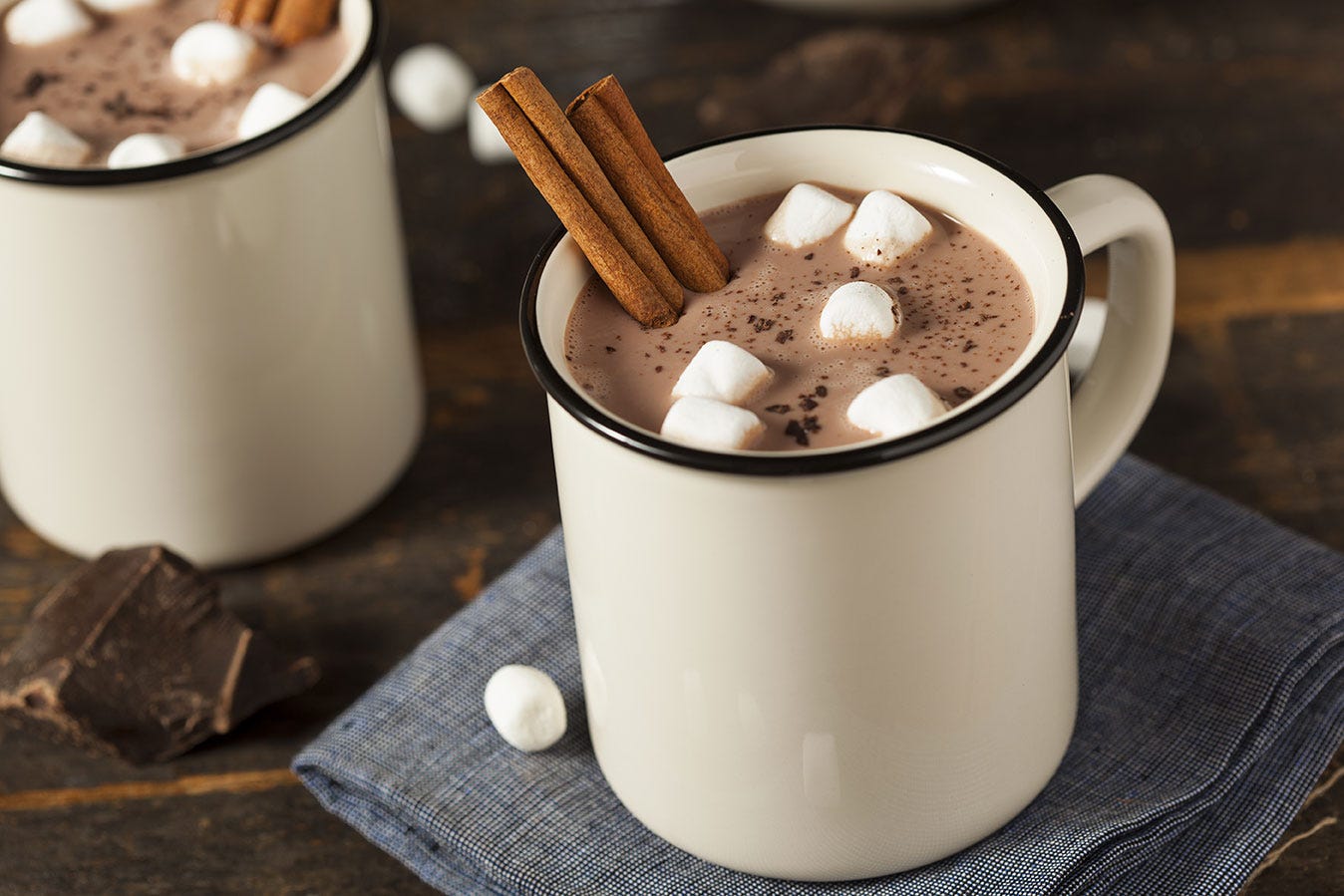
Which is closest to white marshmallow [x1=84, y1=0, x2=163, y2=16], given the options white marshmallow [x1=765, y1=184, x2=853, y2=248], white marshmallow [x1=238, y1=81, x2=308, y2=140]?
white marshmallow [x1=238, y1=81, x2=308, y2=140]

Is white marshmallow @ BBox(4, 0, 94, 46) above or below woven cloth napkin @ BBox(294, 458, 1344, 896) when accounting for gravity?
above

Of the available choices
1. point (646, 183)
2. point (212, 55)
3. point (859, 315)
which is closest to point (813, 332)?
point (859, 315)

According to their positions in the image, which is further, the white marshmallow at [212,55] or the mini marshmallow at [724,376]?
the white marshmallow at [212,55]

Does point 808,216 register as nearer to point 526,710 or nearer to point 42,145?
point 526,710

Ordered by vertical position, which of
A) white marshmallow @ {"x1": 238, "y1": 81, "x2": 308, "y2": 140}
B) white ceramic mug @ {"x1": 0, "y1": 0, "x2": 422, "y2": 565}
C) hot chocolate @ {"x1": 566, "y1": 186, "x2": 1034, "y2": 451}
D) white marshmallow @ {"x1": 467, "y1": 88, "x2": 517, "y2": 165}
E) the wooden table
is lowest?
the wooden table

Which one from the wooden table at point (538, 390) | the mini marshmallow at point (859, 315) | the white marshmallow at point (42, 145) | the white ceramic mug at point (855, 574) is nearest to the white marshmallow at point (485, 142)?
the wooden table at point (538, 390)

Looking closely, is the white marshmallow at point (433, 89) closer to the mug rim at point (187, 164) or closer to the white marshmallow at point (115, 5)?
the white marshmallow at point (115, 5)

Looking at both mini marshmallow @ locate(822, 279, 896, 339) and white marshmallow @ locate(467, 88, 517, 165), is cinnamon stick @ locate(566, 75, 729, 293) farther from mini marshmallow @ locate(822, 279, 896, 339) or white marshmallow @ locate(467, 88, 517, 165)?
white marshmallow @ locate(467, 88, 517, 165)
